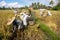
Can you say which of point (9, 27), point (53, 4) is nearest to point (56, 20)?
point (53, 4)

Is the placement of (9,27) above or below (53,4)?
below

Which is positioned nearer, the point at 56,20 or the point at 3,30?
the point at 3,30

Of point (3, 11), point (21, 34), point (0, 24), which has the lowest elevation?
point (21, 34)

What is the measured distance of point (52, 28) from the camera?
3.05m

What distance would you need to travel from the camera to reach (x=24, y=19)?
3025 millimetres

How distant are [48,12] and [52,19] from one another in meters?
0.15

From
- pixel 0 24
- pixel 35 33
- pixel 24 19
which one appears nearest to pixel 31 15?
pixel 24 19

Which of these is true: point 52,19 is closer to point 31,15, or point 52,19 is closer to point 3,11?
point 31,15

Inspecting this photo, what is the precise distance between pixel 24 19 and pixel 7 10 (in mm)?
328

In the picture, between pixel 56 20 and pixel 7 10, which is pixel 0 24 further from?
pixel 56 20

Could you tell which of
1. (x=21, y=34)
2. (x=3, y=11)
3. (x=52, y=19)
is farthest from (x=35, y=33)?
(x=3, y=11)

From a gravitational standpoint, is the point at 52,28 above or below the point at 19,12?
below

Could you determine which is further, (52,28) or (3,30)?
(52,28)

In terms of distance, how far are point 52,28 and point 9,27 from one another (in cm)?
74
